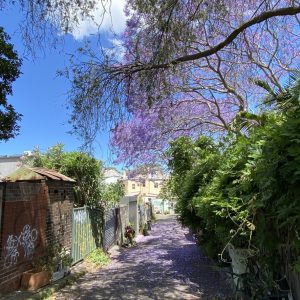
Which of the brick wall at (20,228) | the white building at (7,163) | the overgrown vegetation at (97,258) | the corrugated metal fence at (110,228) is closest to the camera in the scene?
the brick wall at (20,228)

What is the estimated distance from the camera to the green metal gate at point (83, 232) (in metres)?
13.4

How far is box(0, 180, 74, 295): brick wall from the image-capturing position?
28.4ft

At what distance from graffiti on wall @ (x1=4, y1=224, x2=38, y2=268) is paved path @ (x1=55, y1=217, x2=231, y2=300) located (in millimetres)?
1220

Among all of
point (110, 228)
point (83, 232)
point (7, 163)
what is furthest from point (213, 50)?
point (7, 163)

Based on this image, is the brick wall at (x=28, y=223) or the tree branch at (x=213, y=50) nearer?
the tree branch at (x=213, y=50)

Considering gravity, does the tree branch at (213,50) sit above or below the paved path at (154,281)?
above

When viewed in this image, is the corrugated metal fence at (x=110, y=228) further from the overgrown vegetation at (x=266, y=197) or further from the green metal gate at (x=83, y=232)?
the overgrown vegetation at (x=266, y=197)

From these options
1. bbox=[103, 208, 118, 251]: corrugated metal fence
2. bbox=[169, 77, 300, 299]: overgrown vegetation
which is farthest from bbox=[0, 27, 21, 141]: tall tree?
bbox=[103, 208, 118, 251]: corrugated metal fence

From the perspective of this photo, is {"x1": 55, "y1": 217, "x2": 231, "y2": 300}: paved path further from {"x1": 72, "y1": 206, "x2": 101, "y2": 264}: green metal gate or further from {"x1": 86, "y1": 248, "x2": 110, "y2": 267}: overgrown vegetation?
{"x1": 72, "y1": 206, "x2": 101, "y2": 264}: green metal gate

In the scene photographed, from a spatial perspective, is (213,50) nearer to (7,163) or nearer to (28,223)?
(28,223)

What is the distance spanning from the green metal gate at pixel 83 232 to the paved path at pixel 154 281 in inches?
39.3

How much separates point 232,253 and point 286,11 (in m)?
4.27

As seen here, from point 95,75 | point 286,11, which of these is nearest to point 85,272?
point 95,75

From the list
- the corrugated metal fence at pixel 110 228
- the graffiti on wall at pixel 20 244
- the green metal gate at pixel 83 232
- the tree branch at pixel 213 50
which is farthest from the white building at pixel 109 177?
the tree branch at pixel 213 50
